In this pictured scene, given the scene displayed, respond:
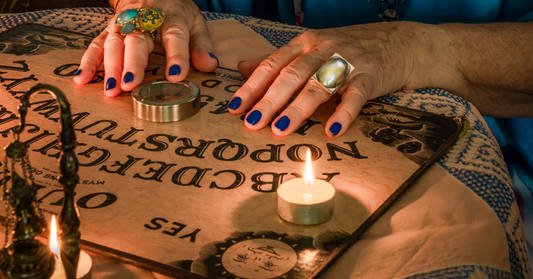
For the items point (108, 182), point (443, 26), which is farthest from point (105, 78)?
point (443, 26)

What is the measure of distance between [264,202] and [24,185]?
36 cm

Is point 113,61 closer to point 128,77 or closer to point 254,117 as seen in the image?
point 128,77

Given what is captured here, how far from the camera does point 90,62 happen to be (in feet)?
3.51

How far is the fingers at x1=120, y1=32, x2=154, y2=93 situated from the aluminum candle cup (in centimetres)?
54

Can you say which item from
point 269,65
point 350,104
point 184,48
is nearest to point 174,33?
point 184,48

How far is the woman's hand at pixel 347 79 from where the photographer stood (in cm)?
89

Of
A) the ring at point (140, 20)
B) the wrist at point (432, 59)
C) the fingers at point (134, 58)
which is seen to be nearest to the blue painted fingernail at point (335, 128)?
the wrist at point (432, 59)

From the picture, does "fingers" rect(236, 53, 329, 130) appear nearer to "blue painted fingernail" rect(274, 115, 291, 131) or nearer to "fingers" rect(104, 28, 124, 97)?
"blue painted fingernail" rect(274, 115, 291, 131)

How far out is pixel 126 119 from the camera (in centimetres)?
90

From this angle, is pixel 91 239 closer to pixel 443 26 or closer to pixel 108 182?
pixel 108 182

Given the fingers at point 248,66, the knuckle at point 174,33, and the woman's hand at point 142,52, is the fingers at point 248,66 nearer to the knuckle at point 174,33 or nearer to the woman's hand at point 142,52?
the woman's hand at point 142,52

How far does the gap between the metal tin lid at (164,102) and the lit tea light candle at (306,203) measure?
35 cm

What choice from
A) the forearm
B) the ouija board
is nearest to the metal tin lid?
the ouija board

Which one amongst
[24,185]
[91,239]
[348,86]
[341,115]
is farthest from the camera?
[348,86]
